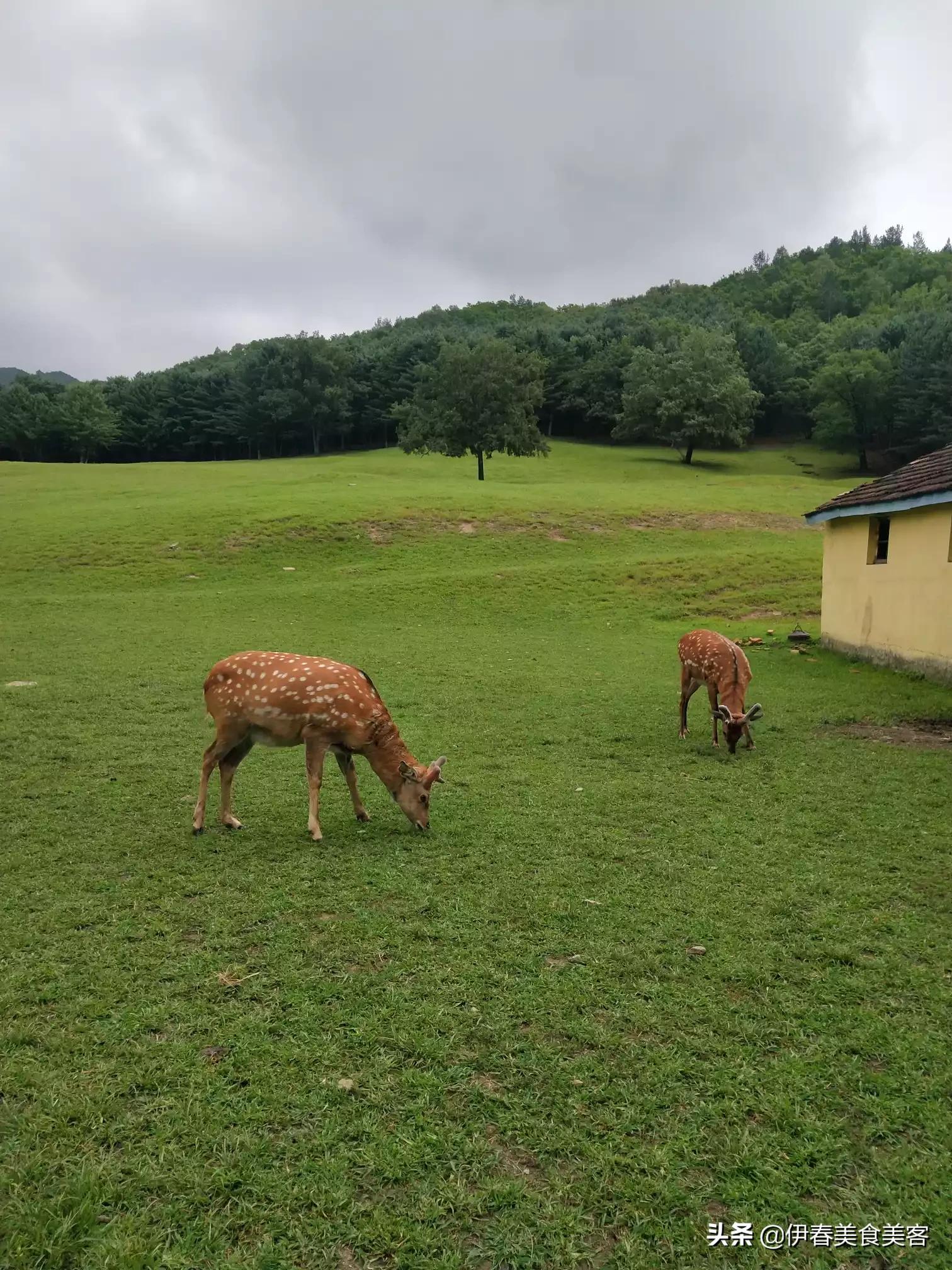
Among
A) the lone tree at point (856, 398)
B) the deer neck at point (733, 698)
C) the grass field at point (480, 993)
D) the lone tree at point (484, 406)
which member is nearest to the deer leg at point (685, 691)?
the grass field at point (480, 993)

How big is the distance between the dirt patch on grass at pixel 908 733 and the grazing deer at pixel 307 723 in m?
6.77

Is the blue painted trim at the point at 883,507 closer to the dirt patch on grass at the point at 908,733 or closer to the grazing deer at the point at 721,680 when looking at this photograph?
the dirt patch on grass at the point at 908,733

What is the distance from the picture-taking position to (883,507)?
14898mm

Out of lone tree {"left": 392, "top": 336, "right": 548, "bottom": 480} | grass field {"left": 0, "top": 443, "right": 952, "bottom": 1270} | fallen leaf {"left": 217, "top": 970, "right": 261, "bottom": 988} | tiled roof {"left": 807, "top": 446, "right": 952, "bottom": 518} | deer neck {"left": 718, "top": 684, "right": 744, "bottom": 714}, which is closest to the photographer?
grass field {"left": 0, "top": 443, "right": 952, "bottom": 1270}

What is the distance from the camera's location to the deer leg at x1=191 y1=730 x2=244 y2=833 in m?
6.88

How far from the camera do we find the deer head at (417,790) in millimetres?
6879

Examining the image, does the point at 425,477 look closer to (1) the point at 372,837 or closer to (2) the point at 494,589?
(2) the point at 494,589

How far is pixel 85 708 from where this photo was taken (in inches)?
459

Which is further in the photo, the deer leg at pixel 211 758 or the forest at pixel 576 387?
the forest at pixel 576 387

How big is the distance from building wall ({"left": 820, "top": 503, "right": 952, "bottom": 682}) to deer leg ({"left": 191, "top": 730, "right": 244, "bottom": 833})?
39.6 feet

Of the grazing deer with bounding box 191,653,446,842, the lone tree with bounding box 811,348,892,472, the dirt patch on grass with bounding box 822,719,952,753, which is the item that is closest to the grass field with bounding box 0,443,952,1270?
the dirt patch on grass with bounding box 822,719,952,753

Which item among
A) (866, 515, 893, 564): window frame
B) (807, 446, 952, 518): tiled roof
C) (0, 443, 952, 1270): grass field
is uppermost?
(807, 446, 952, 518): tiled roof

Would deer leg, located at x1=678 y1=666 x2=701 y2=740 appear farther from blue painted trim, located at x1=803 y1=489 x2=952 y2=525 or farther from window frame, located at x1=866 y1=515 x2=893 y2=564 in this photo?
window frame, located at x1=866 y1=515 x2=893 y2=564

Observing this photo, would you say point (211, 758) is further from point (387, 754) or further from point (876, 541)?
point (876, 541)
